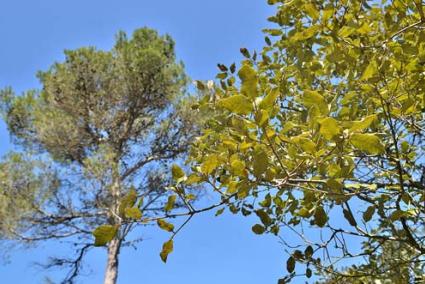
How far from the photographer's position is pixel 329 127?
25.6 inches

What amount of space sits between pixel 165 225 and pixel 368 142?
1.29ft

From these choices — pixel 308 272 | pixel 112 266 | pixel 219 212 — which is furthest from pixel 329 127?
pixel 112 266

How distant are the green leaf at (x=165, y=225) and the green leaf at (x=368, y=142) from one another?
0.36 m

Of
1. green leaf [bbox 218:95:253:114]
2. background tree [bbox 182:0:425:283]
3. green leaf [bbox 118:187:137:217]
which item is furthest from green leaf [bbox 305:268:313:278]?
green leaf [bbox 218:95:253:114]

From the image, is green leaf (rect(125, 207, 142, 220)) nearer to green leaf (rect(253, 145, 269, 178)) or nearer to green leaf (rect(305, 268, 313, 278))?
green leaf (rect(253, 145, 269, 178))

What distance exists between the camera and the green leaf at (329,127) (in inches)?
25.4

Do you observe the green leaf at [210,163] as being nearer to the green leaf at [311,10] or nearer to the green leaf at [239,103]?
the green leaf at [239,103]

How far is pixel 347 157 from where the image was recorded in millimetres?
816

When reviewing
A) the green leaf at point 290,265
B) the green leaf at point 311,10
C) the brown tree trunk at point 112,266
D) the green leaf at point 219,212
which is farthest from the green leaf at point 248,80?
the brown tree trunk at point 112,266

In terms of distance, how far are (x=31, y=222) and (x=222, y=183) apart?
338 inches

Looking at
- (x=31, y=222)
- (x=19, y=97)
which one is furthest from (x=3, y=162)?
(x=19, y=97)

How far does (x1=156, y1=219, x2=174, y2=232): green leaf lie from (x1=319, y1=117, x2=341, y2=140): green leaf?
1.13 feet

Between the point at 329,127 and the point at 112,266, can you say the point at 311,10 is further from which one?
the point at 112,266

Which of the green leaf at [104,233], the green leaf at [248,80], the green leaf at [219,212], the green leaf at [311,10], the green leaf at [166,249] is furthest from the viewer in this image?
the green leaf at [219,212]
